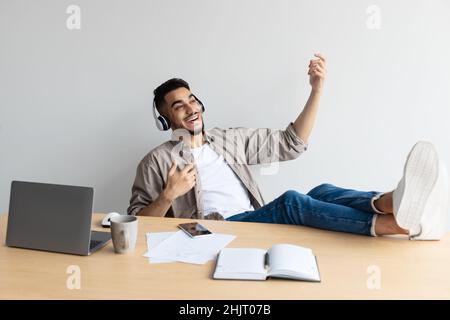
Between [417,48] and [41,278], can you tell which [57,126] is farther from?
[417,48]

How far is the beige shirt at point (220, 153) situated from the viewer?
1954mm

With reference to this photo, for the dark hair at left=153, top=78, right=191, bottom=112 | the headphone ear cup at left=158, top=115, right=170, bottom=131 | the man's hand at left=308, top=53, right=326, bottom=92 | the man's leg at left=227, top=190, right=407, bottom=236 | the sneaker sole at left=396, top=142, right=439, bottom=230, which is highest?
the man's hand at left=308, top=53, right=326, bottom=92

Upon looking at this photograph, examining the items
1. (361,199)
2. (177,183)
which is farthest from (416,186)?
(177,183)

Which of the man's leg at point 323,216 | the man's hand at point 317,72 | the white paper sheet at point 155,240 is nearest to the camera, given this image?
the white paper sheet at point 155,240

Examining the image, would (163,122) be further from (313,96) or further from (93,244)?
(93,244)

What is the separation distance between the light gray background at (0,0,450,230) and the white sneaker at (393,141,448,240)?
38.6 inches

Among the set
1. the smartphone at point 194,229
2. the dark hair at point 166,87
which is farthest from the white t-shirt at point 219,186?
the smartphone at point 194,229

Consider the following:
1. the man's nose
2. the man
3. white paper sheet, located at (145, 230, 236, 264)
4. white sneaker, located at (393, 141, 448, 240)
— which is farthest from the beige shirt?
white sneaker, located at (393, 141, 448, 240)

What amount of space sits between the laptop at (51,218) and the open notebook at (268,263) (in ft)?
1.20

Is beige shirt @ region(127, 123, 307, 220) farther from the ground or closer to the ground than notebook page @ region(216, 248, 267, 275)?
farther from the ground

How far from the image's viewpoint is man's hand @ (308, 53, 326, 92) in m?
2.06

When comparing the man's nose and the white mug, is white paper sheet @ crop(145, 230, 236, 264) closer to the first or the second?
the white mug

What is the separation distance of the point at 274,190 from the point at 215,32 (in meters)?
0.85

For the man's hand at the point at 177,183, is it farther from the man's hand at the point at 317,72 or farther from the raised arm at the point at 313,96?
the man's hand at the point at 317,72
